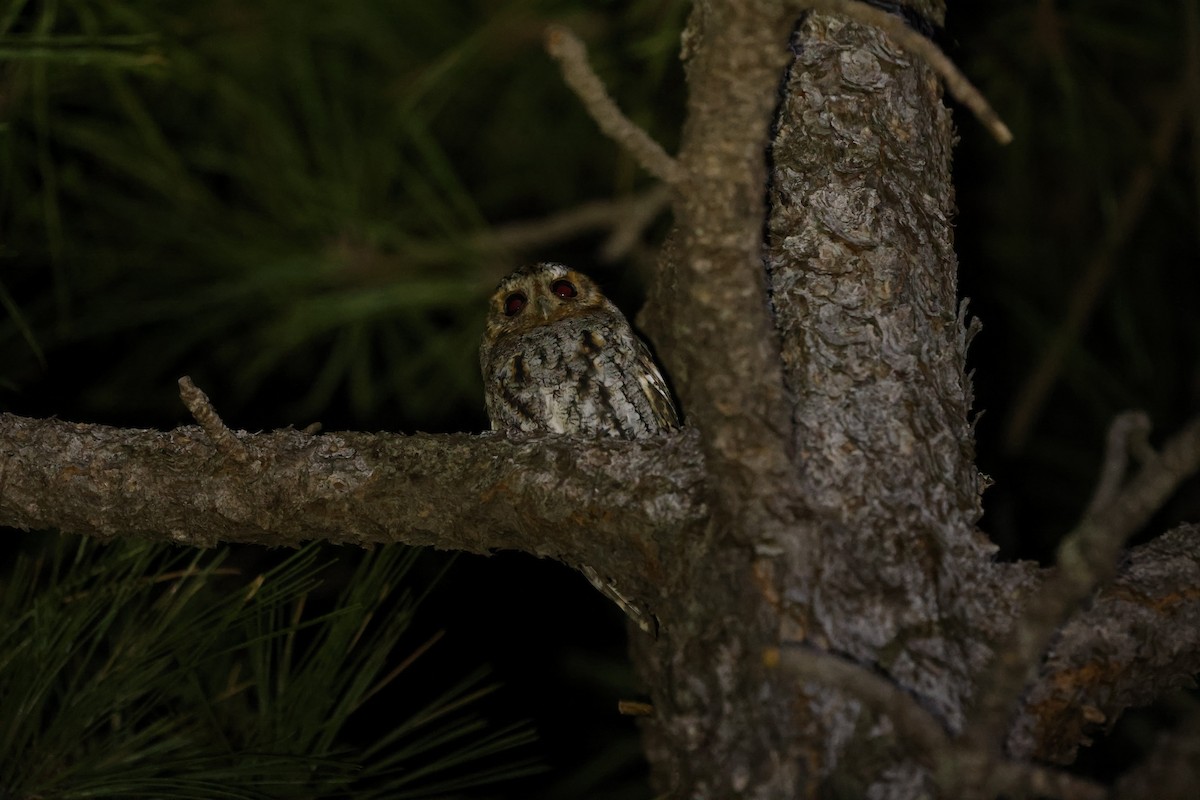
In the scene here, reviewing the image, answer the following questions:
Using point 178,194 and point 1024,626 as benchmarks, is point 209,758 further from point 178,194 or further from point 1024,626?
point 178,194


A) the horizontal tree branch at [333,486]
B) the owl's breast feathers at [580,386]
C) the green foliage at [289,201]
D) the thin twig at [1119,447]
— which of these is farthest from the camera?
the green foliage at [289,201]

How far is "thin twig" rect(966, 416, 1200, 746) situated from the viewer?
0.67 meters

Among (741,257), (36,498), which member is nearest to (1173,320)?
(741,257)

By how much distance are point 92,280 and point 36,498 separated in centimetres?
158

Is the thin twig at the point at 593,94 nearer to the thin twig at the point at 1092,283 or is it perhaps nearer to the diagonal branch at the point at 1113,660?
the diagonal branch at the point at 1113,660

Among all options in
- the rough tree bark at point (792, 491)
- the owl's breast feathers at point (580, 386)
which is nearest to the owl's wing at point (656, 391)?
the owl's breast feathers at point (580, 386)

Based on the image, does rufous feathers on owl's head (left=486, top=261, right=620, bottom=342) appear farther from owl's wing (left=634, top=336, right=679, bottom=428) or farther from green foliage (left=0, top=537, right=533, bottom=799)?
green foliage (left=0, top=537, right=533, bottom=799)

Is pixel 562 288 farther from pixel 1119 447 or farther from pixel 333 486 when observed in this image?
pixel 1119 447

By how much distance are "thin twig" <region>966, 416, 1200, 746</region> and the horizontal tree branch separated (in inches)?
16.1

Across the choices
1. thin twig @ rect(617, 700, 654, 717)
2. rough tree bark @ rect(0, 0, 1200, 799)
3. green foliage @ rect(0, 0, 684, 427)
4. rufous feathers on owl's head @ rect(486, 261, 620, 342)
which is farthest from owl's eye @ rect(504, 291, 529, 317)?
thin twig @ rect(617, 700, 654, 717)

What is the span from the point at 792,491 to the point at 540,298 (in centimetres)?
118

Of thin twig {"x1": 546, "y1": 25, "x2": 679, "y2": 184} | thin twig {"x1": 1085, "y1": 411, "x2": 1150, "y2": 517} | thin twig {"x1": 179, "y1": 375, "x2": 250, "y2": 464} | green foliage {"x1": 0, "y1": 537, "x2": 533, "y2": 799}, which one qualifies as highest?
thin twig {"x1": 546, "y1": 25, "x2": 679, "y2": 184}

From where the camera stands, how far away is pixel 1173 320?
120 inches

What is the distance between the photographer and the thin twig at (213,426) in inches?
45.6
